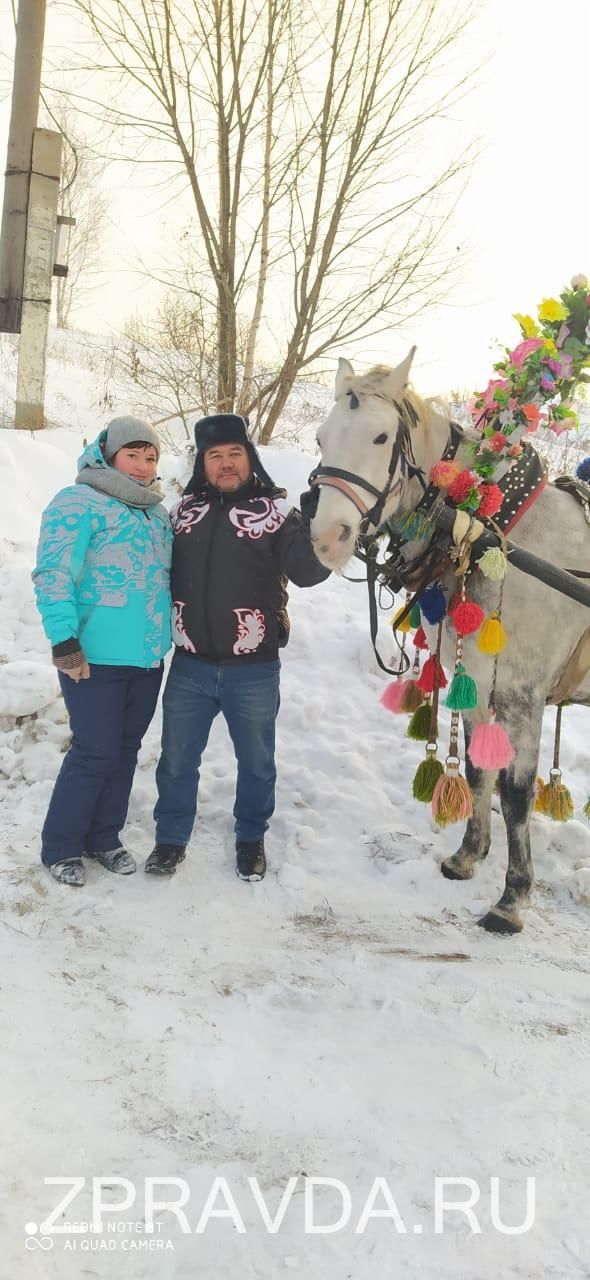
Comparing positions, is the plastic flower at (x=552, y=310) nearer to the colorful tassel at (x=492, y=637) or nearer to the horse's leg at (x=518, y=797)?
the colorful tassel at (x=492, y=637)

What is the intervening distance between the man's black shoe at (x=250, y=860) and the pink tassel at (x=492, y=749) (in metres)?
1.02

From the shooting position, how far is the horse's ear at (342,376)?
2.44 metres

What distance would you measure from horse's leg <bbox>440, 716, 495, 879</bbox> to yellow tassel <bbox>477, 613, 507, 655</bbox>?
82cm

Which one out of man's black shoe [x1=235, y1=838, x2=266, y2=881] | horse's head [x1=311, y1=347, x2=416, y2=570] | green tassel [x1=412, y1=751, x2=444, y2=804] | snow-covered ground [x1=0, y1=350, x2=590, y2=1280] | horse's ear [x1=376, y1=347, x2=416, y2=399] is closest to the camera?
snow-covered ground [x1=0, y1=350, x2=590, y2=1280]

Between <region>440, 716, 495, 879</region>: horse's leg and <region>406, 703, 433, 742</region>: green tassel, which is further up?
<region>406, 703, 433, 742</region>: green tassel

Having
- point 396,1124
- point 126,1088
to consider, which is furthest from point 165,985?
point 396,1124

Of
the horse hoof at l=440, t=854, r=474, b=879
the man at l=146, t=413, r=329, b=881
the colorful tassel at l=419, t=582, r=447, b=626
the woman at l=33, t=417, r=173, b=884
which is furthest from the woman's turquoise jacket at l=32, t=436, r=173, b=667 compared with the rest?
the horse hoof at l=440, t=854, r=474, b=879

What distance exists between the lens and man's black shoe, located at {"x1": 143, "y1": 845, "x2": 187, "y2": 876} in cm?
301

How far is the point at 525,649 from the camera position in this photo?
277 centimetres

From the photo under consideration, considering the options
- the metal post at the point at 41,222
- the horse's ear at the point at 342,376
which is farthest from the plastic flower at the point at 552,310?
the metal post at the point at 41,222

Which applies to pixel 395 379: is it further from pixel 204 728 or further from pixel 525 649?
pixel 204 728

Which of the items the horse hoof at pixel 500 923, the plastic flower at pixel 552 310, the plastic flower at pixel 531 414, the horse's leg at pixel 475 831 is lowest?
the horse hoof at pixel 500 923

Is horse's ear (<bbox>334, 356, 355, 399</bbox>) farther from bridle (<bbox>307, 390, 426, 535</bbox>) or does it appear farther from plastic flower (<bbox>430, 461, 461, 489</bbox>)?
plastic flower (<bbox>430, 461, 461, 489</bbox>)

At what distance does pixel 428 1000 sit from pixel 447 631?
4.24ft
